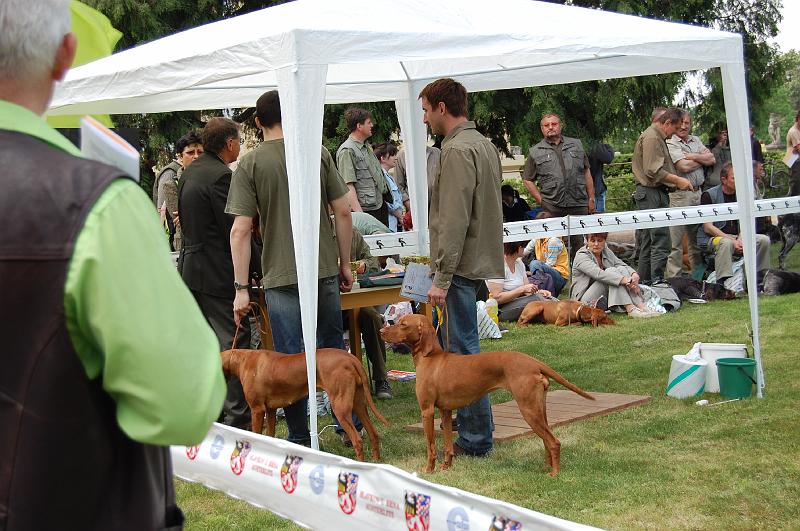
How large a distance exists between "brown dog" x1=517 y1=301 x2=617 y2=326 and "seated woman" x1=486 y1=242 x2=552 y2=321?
16cm

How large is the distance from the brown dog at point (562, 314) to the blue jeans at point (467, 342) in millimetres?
4825

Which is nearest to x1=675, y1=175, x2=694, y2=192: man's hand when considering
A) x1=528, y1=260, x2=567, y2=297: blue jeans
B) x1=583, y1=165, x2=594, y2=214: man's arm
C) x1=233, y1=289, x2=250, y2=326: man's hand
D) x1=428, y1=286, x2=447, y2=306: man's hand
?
x1=583, y1=165, x2=594, y2=214: man's arm

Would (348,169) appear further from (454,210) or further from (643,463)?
(643,463)

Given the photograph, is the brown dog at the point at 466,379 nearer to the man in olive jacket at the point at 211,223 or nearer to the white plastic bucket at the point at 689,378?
the man in olive jacket at the point at 211,223

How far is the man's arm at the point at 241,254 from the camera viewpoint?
5957mm

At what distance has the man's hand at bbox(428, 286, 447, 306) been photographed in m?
5.60

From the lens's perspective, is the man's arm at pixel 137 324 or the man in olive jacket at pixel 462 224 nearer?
the man's arm at pixel 137 324

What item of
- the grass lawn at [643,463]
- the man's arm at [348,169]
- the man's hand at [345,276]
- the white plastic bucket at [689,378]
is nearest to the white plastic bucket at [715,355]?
the white plastic bucket at [689,378]

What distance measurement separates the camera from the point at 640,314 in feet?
36.1

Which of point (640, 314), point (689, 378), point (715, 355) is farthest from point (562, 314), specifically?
point (689, 378)

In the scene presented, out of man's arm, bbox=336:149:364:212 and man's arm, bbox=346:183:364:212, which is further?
man's arm, bbox=336:149:364:212

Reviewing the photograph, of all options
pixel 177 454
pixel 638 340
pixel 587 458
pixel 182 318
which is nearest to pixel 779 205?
pixel 638 340

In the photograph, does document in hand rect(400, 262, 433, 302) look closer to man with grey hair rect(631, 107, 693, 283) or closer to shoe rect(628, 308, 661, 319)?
shoe rect(628, 308, 661, 319)

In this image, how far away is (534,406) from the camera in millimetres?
5363
